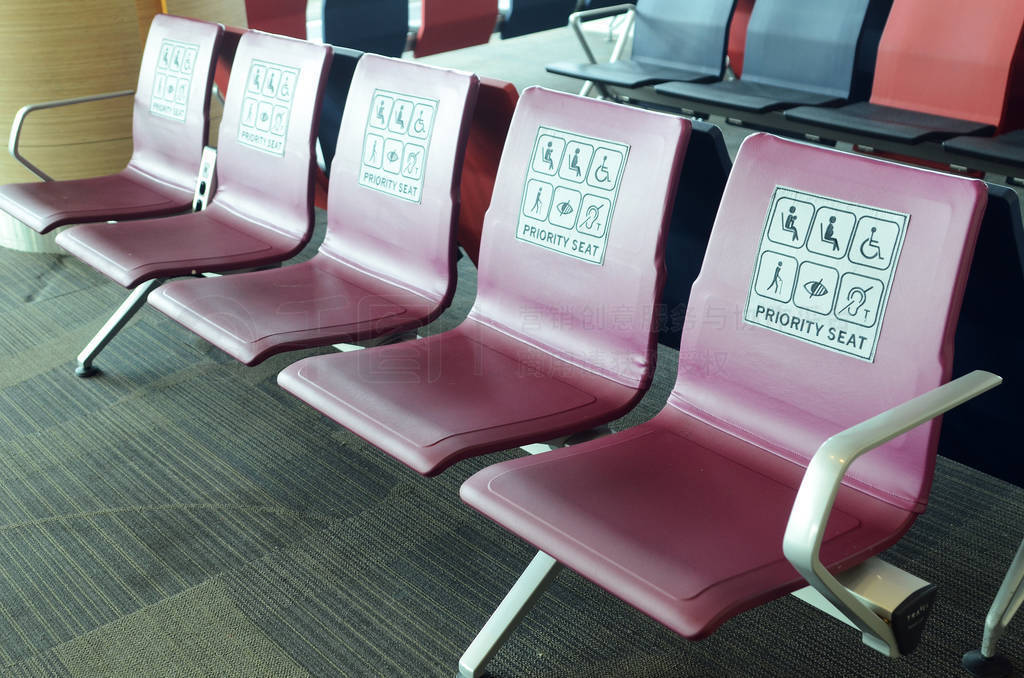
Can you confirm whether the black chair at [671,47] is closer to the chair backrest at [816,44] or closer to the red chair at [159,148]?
the chair backrest at [816,44]

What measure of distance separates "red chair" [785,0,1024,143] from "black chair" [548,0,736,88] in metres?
0.71

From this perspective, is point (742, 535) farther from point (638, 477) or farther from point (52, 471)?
point (52, 471)

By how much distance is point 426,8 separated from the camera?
4.83 meters

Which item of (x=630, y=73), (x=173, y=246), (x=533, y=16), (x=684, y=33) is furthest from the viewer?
(x=533, y=16)

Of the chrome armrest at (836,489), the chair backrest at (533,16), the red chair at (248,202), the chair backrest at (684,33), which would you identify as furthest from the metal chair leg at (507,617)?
the chair backrest at (533,16)

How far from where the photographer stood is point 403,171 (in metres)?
2.03

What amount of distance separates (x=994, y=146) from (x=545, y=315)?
1.85m

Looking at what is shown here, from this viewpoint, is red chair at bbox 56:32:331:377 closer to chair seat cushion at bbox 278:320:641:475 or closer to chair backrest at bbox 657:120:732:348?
chair seat cushion at bbox 278:320:641:475

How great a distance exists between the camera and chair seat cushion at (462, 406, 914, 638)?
1.15 m

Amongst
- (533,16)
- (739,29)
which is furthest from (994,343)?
(533,16)

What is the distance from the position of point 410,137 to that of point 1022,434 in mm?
1318

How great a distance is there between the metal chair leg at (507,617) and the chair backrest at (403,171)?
0.71 meters

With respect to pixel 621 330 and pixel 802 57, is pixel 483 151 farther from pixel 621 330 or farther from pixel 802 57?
pixel 802 57

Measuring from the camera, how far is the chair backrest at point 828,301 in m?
1.29
